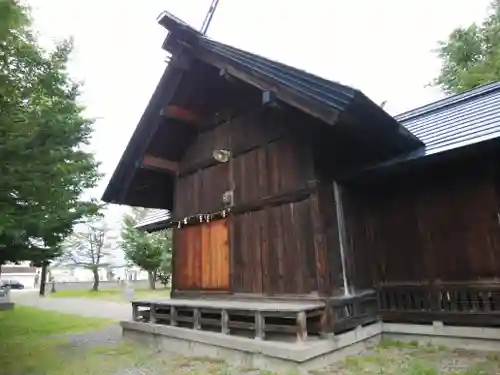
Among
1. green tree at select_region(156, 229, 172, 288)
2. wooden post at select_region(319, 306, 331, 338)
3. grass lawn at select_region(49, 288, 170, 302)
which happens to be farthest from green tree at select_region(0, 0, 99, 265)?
green tree at select_region(156, 229, 172, 288)

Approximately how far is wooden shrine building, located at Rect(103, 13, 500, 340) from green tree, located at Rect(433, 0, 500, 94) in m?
10.8

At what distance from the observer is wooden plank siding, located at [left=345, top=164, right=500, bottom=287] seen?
525 cm

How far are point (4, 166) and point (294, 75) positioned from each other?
403 centimetres

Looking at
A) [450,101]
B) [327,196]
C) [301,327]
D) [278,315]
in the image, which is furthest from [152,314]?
[450,101]

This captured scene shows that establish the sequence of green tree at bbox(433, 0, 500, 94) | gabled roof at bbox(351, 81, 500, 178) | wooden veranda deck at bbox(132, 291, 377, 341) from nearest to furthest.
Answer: wooden veranda deck at bbox(132, 291, 377, 341) → gabled roof at bbox(351, 81, 500, 178) → green tree at bbox(433, 0, 500, 94)

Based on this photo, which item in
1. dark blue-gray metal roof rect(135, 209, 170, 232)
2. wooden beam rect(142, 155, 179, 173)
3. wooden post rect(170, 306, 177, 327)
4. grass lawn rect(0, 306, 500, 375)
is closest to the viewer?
grass lawn rect(0, 306, 500, 375)

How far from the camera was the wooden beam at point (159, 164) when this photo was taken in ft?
24.9

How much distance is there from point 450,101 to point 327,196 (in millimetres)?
3545

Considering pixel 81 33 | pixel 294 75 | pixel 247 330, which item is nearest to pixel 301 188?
pixel 294 75

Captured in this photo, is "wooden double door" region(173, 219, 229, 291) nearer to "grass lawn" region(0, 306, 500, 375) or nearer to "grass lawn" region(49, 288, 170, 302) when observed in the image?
"grass lawn" region(0, 306, 500, 375)

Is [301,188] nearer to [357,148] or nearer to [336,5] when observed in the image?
[357,148]

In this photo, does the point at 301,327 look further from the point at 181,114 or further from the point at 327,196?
the point at 181,114

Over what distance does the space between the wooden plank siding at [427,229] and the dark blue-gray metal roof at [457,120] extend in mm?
511

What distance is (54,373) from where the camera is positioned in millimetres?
4914
